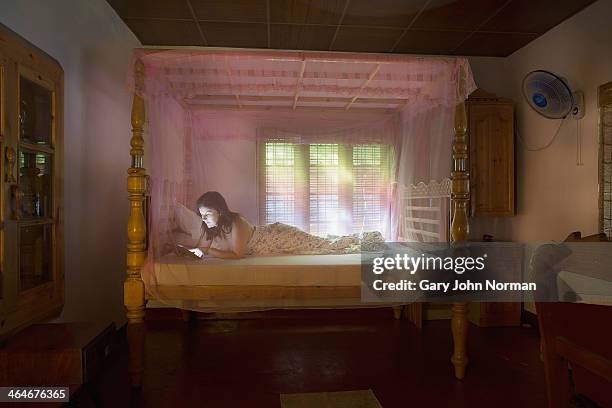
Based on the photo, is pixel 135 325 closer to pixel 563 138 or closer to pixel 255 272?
pixel 255 272

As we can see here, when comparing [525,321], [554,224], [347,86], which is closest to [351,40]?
[347,86]

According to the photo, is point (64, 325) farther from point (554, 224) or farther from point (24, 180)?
point (554, 224)

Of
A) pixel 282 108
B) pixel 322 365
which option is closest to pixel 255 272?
pixel 322 365

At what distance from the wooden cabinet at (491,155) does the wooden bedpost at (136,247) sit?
3082 mm

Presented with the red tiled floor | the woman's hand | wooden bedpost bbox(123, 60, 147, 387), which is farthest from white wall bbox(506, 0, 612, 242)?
wooden bedpost bbox(123, 60, 147, 387)

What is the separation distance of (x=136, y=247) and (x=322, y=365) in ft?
5.02

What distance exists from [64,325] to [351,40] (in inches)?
134

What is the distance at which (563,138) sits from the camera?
3.67m

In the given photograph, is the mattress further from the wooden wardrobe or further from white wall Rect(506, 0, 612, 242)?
white wall Rect(506, 0, 612, 242)

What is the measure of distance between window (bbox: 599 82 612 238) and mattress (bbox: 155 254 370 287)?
196 centimetres

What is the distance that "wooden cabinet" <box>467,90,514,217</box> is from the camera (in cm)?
412

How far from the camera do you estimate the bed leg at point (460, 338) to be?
9.02 ft

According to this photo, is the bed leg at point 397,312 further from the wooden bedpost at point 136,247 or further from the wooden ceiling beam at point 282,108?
the wooden bedpost at point 136,247

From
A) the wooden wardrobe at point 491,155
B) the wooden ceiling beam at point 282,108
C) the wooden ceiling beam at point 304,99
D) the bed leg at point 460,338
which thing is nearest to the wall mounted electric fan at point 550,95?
the wooden wardrobe at point 491,155
